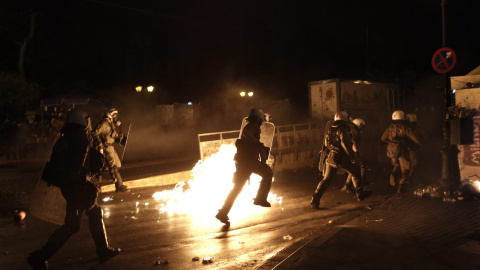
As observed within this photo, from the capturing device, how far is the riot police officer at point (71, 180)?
5.09 metres

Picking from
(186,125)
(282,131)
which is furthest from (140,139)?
(282,131)

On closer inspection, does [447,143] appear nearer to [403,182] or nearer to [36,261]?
[403,182]

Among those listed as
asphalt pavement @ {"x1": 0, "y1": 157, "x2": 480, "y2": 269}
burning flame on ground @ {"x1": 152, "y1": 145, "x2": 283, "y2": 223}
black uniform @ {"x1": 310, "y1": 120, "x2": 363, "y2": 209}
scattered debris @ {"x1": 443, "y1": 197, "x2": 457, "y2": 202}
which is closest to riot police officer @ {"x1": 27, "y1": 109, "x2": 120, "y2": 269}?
asphalt pavement @ {"x1": 0, "y1": 157, "x2": 480, "y2": 269}

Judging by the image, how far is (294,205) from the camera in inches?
353

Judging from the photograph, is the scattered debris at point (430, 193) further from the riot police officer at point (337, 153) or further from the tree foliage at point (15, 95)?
the tree foliage at point (15, 95)

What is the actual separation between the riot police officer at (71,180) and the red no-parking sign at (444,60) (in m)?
7.07

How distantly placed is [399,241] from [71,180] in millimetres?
4137

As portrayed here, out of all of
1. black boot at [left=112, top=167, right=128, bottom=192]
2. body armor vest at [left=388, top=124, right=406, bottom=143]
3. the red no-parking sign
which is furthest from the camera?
black boot at [left=112, top=167, right=128, bottom=192]

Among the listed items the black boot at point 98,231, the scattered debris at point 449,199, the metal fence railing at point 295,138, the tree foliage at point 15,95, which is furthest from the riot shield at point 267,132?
the tree foliage at point 15,95

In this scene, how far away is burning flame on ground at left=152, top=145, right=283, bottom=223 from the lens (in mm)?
8633

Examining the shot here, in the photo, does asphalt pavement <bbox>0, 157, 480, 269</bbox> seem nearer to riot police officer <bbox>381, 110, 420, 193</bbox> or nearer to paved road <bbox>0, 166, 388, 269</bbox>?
paved road <bbox>0, 166, 388, 269</bbox>

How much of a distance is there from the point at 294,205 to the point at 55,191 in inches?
182

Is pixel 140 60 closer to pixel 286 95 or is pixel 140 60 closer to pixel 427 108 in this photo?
pixel 286 95

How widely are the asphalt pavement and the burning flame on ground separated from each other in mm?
2392
